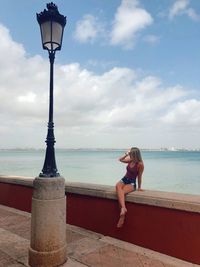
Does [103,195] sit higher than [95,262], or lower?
higher

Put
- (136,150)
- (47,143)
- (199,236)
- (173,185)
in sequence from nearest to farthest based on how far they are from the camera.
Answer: (199,236), (47,143), (136,150), (173,185)

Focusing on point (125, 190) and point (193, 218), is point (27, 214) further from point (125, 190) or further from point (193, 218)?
point (193, 218)

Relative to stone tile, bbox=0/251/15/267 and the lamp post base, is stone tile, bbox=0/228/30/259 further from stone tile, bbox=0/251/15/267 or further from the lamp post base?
the lamp post base

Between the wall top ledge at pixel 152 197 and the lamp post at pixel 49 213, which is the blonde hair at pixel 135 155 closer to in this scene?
the wall top ledge at pixel 152 197

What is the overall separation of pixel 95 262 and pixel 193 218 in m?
1.70

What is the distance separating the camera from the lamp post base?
4059 millimetres

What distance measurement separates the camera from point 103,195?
5.35m

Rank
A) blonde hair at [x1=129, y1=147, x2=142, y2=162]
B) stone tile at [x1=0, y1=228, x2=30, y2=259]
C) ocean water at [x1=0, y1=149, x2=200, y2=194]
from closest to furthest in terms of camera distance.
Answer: stone tile at [x1=0, y1=228, x2=30, y2=259] < blonde hair at [x1=129, y1=147, x2=142, y2=162] < ocean water at [x1=0, y1=149, x2=200, y2=194]

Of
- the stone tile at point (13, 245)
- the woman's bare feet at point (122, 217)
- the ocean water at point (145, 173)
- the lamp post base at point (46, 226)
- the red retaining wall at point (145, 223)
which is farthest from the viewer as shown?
the ocean water at point (145, 173)

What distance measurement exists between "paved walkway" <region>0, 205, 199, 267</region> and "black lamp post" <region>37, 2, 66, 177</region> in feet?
4.74

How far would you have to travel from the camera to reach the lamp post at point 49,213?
13.3 ft

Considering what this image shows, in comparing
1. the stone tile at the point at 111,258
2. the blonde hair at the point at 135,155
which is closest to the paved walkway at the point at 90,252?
the stone tile at the point at 111,258

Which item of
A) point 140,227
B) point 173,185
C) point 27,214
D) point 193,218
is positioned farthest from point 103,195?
point 173,185

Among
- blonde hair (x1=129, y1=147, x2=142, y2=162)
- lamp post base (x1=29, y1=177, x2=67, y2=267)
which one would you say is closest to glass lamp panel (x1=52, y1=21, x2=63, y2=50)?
lamp post base (x1=29, y1=177, x2=67, y2=267)
